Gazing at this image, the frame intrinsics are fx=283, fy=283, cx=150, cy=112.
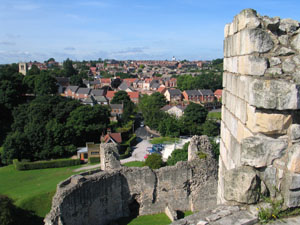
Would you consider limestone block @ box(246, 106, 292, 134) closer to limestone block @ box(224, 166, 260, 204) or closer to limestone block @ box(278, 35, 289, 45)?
limestone block @ box(224, 166, 260, 204)

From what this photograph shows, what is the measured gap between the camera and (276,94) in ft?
11.7

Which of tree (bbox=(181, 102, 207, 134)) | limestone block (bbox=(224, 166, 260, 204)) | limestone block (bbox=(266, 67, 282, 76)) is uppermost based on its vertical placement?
limestone block (bbox=(266, 67, 282, 76))

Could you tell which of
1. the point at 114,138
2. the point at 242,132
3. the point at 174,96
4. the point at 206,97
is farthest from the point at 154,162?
the point at 206,97

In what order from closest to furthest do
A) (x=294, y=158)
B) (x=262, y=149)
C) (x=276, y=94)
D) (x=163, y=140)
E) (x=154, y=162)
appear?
(x=276, y=94)
(x=294, y=158)
(x=262, y=149)
(x=154, y=162)
(x=163, y=140)

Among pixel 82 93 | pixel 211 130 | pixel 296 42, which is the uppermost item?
pixel 296 42

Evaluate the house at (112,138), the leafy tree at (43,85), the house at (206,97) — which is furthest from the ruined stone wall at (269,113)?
the house at (206,97)

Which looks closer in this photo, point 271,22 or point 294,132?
point 294,132

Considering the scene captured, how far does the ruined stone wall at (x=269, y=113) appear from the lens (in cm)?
365

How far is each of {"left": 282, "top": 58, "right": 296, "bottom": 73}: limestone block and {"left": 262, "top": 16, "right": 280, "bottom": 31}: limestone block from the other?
0.50 meters

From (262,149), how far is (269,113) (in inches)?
19.4

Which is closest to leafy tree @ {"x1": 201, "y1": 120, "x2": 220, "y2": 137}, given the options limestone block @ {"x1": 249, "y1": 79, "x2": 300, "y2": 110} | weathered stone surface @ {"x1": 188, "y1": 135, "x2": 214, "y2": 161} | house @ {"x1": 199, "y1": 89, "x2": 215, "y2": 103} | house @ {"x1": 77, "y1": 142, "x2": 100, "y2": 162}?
house @ {"x1": 77, "y1": 142, "x2": 100, "y2": 162}

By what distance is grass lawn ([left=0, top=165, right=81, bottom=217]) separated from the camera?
64.3 ft

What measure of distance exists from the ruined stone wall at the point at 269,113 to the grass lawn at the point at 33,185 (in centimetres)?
1811

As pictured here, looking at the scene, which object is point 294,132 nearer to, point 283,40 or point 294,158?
point 294,158
